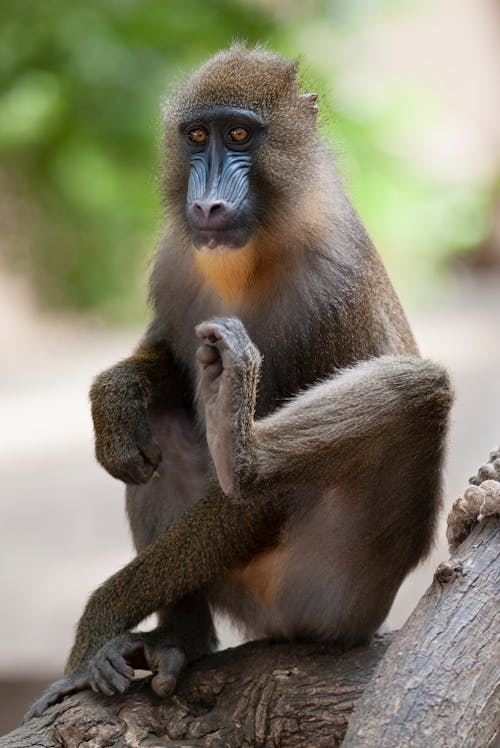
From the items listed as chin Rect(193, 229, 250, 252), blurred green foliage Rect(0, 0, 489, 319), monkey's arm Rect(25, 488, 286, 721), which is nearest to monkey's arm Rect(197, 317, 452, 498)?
monkey's arm Rect(25, 488, 286, 721)

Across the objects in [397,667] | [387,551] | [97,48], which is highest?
[97,48]

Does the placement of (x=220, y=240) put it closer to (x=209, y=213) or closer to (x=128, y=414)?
(x=209, y=213)

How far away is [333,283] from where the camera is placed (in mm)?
4461

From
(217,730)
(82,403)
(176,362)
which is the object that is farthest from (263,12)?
(217,730)

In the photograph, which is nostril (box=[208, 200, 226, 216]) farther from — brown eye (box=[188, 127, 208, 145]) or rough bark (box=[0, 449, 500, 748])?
rough bark (box=[0, 449, 500, 748])

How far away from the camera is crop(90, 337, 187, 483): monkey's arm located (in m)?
4.57

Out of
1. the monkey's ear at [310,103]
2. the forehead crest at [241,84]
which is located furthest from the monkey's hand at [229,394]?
the monkey's ear at [310,103]

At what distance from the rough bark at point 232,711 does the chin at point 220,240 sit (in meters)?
1.49

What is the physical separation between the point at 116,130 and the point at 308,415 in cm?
1205

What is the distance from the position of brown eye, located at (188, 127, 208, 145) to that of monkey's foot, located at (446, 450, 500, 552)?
60.5 inches

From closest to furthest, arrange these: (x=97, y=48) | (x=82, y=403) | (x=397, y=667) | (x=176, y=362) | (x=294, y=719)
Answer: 1. (x=397, y=667)
2. (x=294, y=719)
3. (x=176, y=362)
4. (x=82, y=403)
5. (x=97, y=48)

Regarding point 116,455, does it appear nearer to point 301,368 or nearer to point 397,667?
point 301,368

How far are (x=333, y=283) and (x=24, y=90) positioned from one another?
479 inches

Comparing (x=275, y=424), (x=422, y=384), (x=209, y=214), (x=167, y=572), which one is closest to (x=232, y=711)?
(x=167, y=572)
